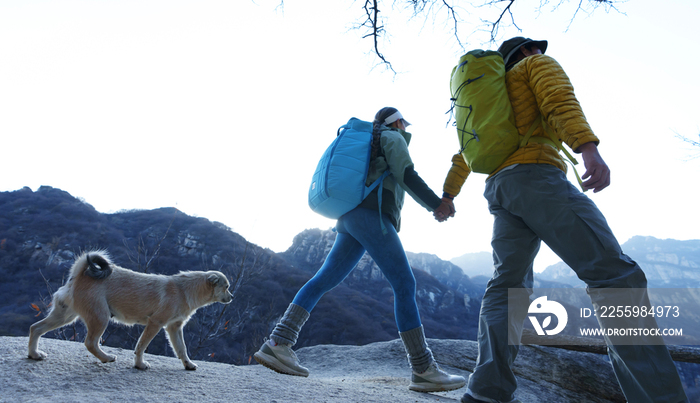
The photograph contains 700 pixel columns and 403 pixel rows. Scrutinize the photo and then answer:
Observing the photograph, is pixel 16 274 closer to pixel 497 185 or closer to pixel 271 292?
pixel 271 292

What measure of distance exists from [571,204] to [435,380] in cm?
139

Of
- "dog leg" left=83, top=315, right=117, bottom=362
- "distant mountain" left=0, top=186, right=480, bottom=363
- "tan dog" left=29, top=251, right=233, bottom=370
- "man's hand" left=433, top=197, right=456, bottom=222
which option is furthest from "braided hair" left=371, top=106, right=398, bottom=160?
"distant mountain" left=0, top=186, right=480, bottom=363

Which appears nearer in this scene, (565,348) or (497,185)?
(497,185)

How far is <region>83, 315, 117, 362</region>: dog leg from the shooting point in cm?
210

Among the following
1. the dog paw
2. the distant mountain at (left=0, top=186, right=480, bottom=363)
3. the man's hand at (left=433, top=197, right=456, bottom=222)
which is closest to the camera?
the dog paw

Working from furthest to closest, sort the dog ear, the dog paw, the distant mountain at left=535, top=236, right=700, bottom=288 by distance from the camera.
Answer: the distant mountain at left=535, top=236, right=700, bottom=288
the dog ear
the dog paw

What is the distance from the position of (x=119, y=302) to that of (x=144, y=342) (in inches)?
14.6

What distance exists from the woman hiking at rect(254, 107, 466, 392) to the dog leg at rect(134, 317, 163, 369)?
74 centimetres

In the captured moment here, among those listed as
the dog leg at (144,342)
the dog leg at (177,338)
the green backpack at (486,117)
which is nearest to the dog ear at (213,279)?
the dog leg at (177,338)

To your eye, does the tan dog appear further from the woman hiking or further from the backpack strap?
the backpack strap

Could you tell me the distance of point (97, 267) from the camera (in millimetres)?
2275

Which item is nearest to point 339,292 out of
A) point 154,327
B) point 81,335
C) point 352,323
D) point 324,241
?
point 352,323

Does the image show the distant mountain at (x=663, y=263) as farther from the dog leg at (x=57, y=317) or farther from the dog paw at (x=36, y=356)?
the dog paw at (x=36, y=356)

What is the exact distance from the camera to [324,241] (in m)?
36.3
